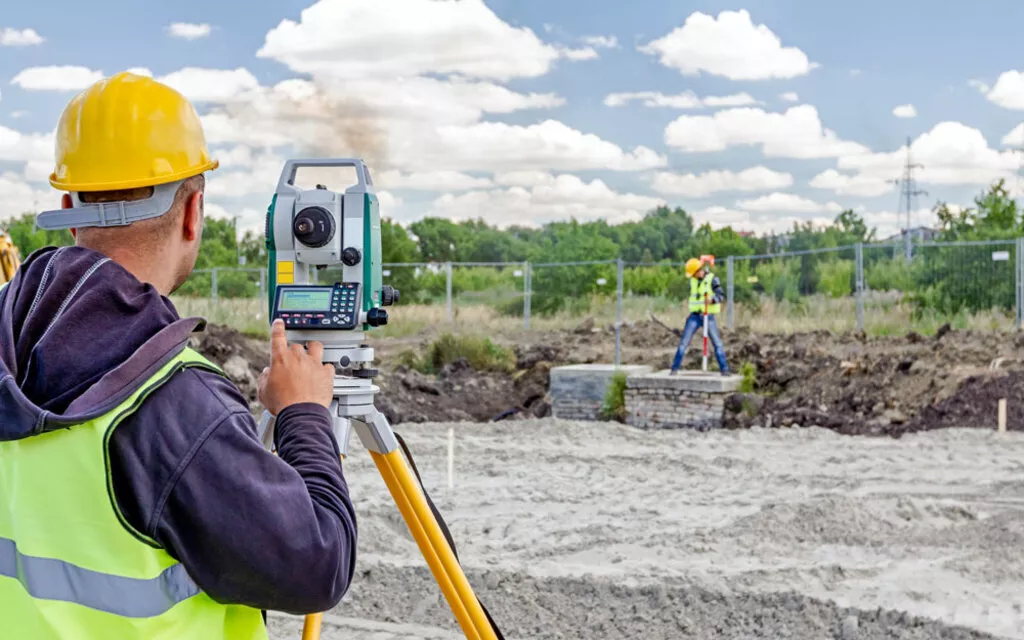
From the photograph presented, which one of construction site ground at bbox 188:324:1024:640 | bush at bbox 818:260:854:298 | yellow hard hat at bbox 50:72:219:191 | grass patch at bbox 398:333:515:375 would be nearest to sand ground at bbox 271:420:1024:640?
construction site ground at bbox 188:324:1024:640

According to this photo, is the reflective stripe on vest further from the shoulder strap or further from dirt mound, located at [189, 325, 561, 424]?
dirt mound, located at [189, 325, 561, 424]

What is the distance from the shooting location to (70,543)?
1.28 meters

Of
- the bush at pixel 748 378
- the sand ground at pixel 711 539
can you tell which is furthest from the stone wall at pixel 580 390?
the sand ground at pixel 711 539

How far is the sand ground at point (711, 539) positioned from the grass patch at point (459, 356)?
4076 mm

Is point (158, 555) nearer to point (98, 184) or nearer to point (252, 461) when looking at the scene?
point (252, 461)

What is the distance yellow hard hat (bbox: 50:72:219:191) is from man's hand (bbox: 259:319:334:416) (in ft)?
1.05

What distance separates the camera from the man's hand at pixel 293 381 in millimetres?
1563

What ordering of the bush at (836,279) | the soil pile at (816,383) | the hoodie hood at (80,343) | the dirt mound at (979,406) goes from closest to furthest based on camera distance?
1. the hoodie hood at (80,343)
2. the dirt mound at (979,406)
3. the soil pile at (816,383)
4. the bush at (836,279)

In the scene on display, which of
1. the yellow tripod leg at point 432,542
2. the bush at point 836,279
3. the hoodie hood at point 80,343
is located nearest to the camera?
the hoodie hood at point 80,343

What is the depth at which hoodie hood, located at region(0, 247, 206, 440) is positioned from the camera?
A: 1234 mm

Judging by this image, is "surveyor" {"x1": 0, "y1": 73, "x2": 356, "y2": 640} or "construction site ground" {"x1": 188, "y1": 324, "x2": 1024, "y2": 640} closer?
"surveyor" {"x1": 0, "y1": 73, "x2": 356, "y2": 640}

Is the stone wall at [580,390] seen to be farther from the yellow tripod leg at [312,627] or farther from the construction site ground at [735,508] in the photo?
the yellow tripod leg at [312,627]

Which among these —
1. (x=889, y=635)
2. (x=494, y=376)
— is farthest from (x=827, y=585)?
(x=494, y=376)

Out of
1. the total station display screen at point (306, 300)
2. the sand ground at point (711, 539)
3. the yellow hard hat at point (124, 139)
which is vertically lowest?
the sand ground at point (711, 539)
